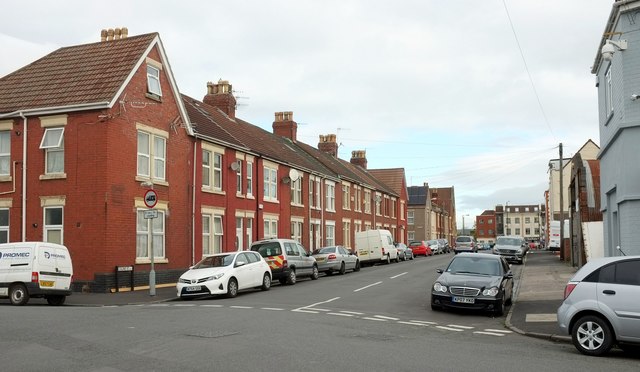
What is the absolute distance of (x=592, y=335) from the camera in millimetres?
10305

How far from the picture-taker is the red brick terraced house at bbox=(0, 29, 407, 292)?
74.8 ft

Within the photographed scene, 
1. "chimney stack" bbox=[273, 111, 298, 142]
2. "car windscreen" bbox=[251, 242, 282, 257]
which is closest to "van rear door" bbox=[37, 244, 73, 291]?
"car windscreen" bbox=[251, 242, 282, 257]

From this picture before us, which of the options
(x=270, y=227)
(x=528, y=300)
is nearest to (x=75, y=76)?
(x=270, y=227)

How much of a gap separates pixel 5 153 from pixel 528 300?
1935cm

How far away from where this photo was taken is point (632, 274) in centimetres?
1027

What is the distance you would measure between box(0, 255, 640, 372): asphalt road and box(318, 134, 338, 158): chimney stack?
43.6 meters

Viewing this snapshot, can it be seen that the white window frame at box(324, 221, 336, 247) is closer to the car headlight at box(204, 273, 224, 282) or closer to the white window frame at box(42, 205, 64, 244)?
the white window frame at box(42, 205, 64, 244)

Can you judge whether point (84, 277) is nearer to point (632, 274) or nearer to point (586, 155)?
point (632, 274)

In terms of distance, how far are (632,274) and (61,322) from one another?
10601mm

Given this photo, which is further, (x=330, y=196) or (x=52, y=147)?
(x=330, y=196)

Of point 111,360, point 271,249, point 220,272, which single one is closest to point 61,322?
point 111,360

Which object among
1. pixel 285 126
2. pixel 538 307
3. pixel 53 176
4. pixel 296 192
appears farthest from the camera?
pixel 285 126

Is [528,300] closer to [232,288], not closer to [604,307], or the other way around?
[604,307]

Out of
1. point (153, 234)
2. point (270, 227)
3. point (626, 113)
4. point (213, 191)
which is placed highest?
point (626, 113)
